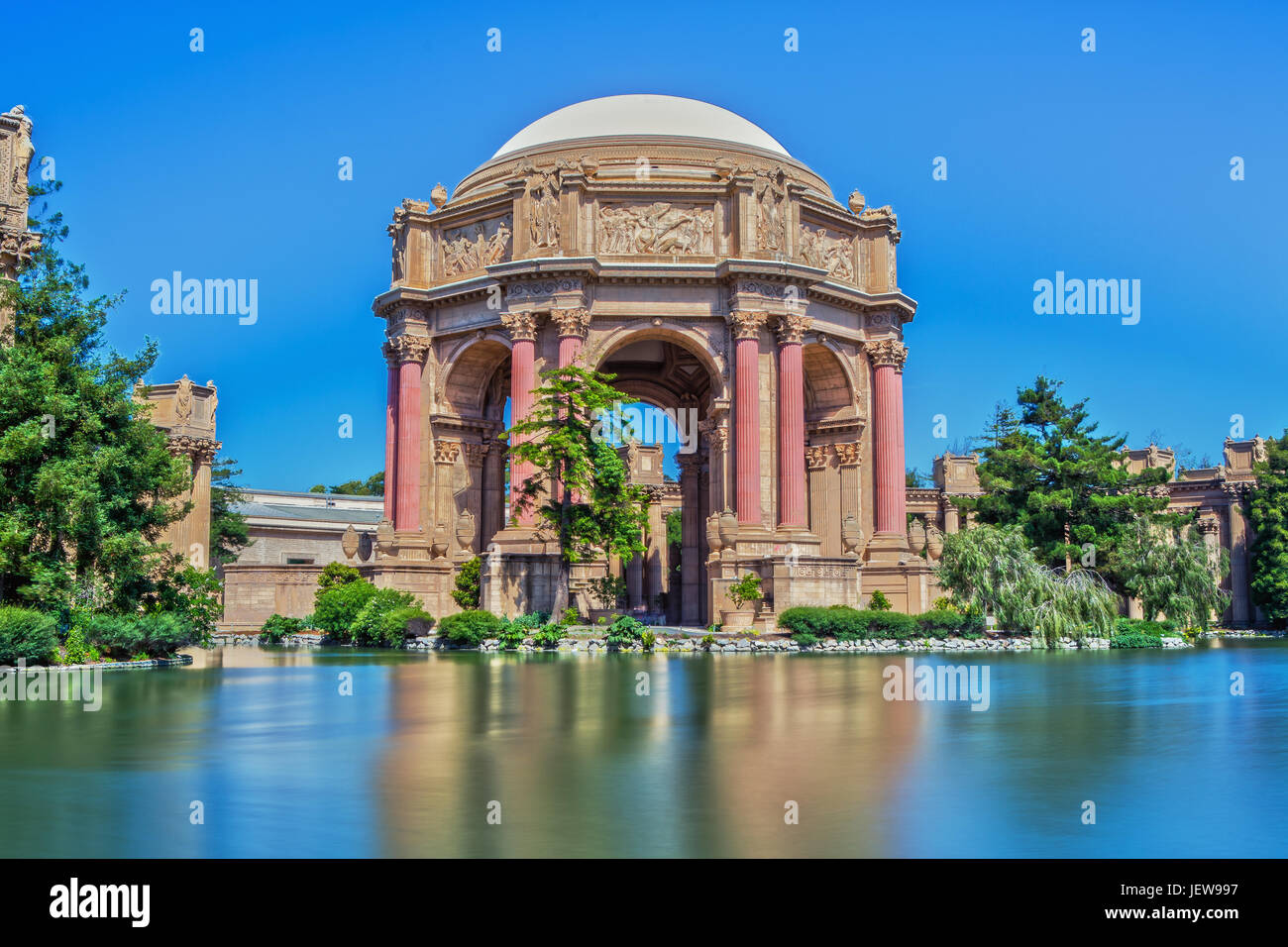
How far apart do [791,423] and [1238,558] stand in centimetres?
3690

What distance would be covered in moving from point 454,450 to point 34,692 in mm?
28224

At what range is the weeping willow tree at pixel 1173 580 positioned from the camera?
40.1m

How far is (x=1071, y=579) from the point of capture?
36.5 m

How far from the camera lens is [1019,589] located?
3538 centimetres

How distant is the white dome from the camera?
43156mm

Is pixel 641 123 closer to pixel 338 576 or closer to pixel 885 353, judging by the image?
pixel 885 353

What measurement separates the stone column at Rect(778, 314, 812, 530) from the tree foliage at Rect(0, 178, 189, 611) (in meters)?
20.3

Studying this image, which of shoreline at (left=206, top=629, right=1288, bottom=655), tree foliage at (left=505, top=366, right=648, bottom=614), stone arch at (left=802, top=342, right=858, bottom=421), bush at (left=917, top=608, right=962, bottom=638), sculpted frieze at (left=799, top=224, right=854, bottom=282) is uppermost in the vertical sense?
sculpted frieze at (left=799, top=224, right=854, bottom=282)

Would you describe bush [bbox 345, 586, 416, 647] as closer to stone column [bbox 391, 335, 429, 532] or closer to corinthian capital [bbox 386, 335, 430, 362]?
stone column [bbox 391, 335, 429, 532]

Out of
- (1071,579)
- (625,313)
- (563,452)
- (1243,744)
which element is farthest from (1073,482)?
(1243,744)

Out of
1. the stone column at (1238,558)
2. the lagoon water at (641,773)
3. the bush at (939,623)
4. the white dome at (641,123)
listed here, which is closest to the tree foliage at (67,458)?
the lagoon water at (641,773)

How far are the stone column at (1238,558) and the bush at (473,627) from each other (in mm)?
47024

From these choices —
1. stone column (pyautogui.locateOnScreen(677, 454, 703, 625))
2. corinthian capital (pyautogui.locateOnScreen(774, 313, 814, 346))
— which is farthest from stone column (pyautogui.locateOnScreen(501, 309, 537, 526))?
stone column (pyautogui.locateOnScreen(677, 454, 703, 625))
